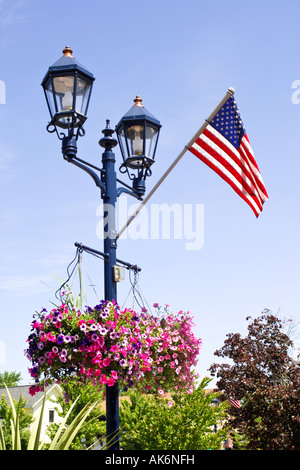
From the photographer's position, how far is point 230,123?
8.77 meters

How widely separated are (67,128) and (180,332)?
361cm

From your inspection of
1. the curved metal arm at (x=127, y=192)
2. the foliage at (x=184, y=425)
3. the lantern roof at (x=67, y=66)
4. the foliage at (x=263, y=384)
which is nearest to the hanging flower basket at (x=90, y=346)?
the curved metal arm at (x=127, y=192)

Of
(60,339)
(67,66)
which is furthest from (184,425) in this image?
(67,66)

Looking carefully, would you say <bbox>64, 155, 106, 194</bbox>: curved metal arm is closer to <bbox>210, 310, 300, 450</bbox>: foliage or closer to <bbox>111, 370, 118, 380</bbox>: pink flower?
<bbox>111, 370, 118, 380</bbox>: pink flower

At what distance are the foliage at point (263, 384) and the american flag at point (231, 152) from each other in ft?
35.4

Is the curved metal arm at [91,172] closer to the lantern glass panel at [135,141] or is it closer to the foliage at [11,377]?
the lantern glass panel at [135,141]

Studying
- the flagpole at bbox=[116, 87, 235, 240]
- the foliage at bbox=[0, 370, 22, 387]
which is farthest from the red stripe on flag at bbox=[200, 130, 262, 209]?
the foliage at bbox=[0, 370, 22, 387]

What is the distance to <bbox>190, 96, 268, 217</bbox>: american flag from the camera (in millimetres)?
8523

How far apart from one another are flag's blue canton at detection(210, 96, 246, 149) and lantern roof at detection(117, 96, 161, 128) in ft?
3.20

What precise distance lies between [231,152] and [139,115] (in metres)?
1.66

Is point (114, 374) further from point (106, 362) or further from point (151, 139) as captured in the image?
point (151, 139)
